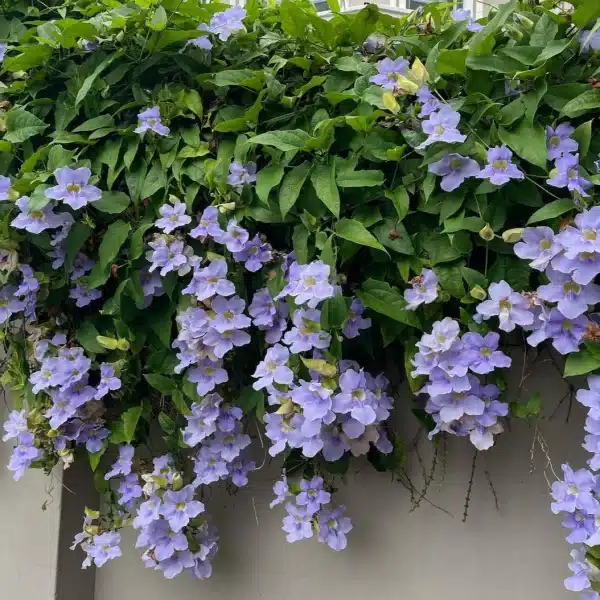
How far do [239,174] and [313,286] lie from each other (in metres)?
0.34

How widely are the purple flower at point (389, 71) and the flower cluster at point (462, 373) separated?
50cm

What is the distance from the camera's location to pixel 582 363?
1.10 metres

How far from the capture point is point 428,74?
3.96 feet

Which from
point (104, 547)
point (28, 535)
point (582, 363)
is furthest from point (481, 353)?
point (28, 535)

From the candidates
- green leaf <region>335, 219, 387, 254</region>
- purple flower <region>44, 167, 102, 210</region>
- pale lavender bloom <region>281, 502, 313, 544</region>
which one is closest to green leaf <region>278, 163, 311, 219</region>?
green leaf <region>335, 219, 387, 254</region>

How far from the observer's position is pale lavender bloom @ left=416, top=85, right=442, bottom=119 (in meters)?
1.18

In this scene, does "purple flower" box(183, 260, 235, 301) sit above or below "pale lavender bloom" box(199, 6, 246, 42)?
below

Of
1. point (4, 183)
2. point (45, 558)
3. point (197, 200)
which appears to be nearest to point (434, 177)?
point (197, 200)

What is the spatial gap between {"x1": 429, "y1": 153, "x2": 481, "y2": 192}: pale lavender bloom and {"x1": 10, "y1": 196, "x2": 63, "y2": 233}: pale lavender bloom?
84 cm

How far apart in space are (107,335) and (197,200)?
0.40 meters

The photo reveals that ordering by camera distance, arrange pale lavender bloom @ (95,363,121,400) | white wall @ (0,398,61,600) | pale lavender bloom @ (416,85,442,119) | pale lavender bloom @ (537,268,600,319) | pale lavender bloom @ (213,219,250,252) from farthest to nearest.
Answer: white wall @ (0,398,61,600)
pale lavender bloom @ (95,363,121,400)
pale lavender bloom @ (213,219,250,252)
pale lavender bloom @ (416,85,442,119)
pale lavender bloom @ (537,268,600,319)

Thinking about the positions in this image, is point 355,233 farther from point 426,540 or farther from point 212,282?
point 426,540

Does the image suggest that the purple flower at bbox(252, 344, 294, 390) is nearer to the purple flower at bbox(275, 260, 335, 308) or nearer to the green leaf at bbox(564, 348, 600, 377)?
the purple flower at bbox(275, 260, 335, 308)

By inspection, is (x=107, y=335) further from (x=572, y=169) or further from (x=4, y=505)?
(x=572, y=169)
